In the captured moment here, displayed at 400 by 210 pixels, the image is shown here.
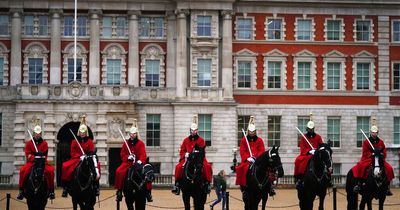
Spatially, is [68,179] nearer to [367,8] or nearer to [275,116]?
[275,116]

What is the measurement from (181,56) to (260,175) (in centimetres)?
2942

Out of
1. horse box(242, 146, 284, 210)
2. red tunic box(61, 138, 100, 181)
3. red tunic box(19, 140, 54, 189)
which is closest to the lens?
horse box(242, 146, 284, 210)

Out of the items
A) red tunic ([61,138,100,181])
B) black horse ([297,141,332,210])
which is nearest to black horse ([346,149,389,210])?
black horse ([297,141,332,210])

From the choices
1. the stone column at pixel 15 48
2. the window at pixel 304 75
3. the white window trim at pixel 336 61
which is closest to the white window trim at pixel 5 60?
A: the stone column at pixel 15 48

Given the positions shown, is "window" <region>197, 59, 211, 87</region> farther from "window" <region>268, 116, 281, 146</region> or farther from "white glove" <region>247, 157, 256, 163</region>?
"white glove" <region>247, 157, 256, 163</region>

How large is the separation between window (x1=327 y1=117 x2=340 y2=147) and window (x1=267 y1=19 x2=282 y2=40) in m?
6.50

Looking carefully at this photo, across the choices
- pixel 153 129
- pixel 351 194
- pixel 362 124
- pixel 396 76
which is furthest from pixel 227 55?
pixel 351 194

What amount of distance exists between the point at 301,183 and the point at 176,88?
2830cm

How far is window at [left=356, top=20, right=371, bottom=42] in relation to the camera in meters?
55.9

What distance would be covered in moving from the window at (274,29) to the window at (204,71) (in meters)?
4.54

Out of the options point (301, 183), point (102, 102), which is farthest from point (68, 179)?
point (102, 102)

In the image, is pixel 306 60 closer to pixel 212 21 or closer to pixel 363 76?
pixel 363 76

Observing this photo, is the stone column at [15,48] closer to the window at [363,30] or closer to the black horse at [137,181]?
the window at [363,30]

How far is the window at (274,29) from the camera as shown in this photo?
55.1 metres
